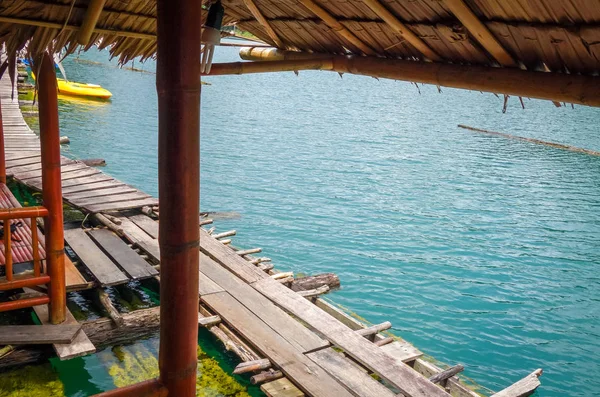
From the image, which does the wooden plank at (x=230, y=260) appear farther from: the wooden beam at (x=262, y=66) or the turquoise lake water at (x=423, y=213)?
the wooden beam at (x=262, y=66)

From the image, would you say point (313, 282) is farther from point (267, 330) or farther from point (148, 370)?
point (148, 370)

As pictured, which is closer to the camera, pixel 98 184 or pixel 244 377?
pixel 244 377

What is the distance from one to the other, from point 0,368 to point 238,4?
3.82 metres

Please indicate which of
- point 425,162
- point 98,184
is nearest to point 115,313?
point 98,184

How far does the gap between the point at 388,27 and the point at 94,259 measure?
188 inches

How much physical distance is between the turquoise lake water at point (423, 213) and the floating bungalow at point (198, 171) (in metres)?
3.25

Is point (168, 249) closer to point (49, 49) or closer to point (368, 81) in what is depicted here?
point (49, 49)

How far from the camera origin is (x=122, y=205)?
849 centimetres

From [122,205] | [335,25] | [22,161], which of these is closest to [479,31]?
[335,25]

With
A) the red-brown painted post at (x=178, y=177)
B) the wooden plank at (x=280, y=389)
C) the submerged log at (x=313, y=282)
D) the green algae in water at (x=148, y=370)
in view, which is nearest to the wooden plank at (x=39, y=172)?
the green algae in water at (x=148, y=370)

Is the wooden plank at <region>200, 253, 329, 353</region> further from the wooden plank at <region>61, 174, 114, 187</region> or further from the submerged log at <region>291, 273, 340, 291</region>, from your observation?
the wooden plank at <region>61, 174, 114, 187</region>

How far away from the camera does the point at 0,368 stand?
499 centimetres

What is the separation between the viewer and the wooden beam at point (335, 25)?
129 inches

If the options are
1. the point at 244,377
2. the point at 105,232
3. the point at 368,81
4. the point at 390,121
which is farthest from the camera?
the point at 368,81
